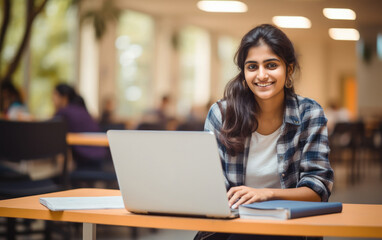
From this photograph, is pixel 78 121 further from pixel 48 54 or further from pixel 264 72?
pixel 48 54

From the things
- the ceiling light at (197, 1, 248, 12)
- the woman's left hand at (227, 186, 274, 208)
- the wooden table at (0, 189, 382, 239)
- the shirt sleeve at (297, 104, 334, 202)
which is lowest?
the wooden table at (0, 189, 382, 239)

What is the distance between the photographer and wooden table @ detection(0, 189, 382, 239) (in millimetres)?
1223

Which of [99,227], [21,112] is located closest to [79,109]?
[99,227]

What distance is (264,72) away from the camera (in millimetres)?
1784

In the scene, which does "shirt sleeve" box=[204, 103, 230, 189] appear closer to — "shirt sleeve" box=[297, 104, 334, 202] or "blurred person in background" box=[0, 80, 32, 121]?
"shirt sleeve" box=[297, 104, 334, 202]

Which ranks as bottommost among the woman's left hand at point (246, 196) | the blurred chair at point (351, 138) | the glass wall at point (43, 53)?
the blurred chair at point (351, 138)

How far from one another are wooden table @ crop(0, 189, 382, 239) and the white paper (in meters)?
0.02

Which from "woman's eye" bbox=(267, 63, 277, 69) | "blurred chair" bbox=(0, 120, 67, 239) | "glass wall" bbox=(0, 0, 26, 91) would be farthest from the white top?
"glass wall" bbox=(0, 0, 26, 91)

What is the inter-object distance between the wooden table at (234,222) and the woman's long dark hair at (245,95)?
44 cm

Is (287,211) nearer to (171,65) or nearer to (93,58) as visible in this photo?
(93,58)

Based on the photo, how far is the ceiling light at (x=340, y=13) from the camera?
1159cm

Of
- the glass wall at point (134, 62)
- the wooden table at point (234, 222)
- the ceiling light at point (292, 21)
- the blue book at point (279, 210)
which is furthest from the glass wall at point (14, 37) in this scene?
the blue book at point (279, 210)

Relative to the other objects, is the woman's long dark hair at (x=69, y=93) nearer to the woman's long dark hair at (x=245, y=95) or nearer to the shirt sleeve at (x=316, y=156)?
the woman's long dark hair at (x=245, y=95)

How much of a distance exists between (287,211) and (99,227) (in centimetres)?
335
